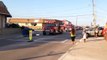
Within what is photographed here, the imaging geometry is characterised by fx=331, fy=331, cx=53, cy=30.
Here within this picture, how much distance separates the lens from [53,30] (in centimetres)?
5303

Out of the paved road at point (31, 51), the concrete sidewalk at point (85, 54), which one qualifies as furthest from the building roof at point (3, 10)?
the concrete sidewalk at point (85, 54)

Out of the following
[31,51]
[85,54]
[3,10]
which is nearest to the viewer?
[85,54]

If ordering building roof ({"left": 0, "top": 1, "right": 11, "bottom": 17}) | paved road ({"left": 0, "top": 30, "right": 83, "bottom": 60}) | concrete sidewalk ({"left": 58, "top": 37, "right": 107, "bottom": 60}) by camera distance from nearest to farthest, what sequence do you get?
paved road ({"left": 0, "top": 30, "right": 83, "bottom": 60})
concrete sidewalk ({"left": 58, "top": 37, "right": 107, "bottom": 60})
building roof ({"left": 0, "top": 1, "right": 11, "bottom": 17})

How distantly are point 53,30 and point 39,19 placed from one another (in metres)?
67.1

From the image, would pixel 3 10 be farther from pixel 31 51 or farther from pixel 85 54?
pixel 85 54

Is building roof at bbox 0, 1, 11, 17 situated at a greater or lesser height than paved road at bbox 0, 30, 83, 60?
greater

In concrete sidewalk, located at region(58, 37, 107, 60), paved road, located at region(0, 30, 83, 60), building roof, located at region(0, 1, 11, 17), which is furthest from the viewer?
building roof, located at region(0, 1, 11, 17)

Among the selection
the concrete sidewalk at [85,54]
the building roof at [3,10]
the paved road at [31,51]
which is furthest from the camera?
the building roof at [3,10]

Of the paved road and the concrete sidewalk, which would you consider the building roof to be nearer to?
the paved road

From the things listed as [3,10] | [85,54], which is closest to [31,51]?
[85,54]

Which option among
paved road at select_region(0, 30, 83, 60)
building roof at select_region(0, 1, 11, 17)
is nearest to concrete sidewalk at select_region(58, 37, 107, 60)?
paved road at select_region(0, 30, 83, 60)

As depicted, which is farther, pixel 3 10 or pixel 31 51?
pixel 3 10

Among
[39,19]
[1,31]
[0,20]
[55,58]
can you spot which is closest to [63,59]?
[55,58]

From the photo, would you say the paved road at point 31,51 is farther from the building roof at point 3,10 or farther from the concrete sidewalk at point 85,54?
the building roof at point 3,10
